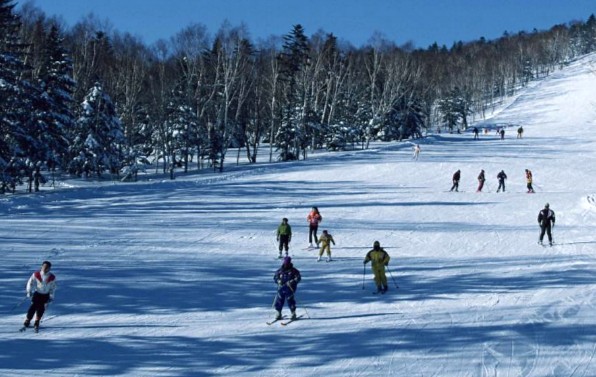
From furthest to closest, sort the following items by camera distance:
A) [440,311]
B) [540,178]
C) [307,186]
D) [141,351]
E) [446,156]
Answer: [446,156]
[540,178]
[307,186]
[440,311]
[141,351]

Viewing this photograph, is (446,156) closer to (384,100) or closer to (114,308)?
(384,100)

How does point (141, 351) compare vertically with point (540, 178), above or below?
below

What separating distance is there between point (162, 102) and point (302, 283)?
32153mm

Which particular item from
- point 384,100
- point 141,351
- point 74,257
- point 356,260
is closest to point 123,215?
point 74,257

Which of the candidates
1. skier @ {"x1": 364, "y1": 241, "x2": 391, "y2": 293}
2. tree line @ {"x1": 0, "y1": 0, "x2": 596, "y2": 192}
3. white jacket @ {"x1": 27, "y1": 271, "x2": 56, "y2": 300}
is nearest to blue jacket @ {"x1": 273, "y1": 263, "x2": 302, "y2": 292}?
skier @ {"x1": 364, "y1": 241, "x2": 391, "y2": 293}

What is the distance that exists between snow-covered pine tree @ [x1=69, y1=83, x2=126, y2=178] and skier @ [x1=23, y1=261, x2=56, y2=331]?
29291mm

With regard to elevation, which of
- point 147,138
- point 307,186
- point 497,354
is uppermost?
point 147,138

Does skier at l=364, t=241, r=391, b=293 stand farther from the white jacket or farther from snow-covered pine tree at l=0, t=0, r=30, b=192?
snow-covered pine tree at l=0, t=0, r=30, b=192

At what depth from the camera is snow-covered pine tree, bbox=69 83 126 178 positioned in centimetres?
3900

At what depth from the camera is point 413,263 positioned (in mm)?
17703

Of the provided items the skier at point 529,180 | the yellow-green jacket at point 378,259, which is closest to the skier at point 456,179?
the skier at point 529,180

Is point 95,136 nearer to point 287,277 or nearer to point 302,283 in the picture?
point 302,283

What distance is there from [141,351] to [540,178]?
110ft

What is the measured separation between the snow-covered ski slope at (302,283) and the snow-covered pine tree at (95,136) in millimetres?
7923
